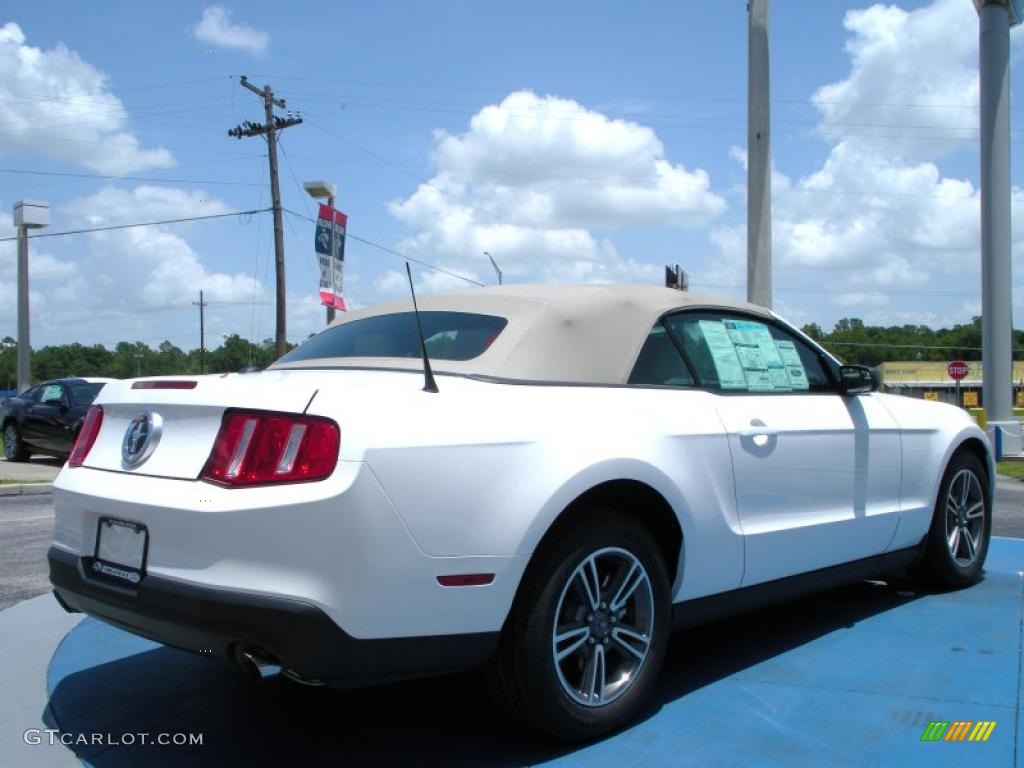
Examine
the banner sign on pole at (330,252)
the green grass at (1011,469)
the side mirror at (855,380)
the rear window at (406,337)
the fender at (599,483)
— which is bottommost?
the green grass at (1011,469)

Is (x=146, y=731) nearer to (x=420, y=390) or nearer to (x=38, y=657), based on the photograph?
(x=38, y=657)

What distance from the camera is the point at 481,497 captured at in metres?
2.87

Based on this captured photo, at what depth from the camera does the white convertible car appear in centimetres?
269

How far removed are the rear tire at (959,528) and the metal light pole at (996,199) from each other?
14.0m

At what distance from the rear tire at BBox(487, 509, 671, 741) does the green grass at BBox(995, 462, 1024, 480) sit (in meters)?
13.0

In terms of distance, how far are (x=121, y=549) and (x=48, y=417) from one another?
14406mm

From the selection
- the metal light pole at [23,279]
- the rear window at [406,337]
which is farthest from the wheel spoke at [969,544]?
the metal light pole at [23,279]

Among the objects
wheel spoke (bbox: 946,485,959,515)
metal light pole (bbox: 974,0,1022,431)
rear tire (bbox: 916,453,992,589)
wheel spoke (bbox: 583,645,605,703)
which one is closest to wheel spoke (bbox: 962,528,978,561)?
rear tire (bbox: 916,453,992,589)

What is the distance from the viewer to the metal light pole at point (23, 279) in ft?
89.3

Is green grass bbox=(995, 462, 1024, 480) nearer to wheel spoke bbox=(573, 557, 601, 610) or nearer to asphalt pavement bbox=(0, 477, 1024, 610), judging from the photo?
asphalt pavement bbox=(0, 477, 1024, 610)

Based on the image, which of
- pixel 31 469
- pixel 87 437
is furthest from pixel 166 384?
pixel 31 469

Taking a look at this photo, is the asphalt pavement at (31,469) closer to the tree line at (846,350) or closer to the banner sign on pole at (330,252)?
the banner sign on pole at (330,252)

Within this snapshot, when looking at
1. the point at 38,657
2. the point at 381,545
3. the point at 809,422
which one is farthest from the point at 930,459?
the point at 38,657

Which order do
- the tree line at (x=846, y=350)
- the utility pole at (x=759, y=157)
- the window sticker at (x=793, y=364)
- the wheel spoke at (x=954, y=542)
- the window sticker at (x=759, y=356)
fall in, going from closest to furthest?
the window sticker at (x=759, y=356) < the window sticker at (x=793, y=364) < the wheel spoke at (x=954, y=542) < the utility pole at (x=759, y=157) < the tree line at (x=846, y=350)
